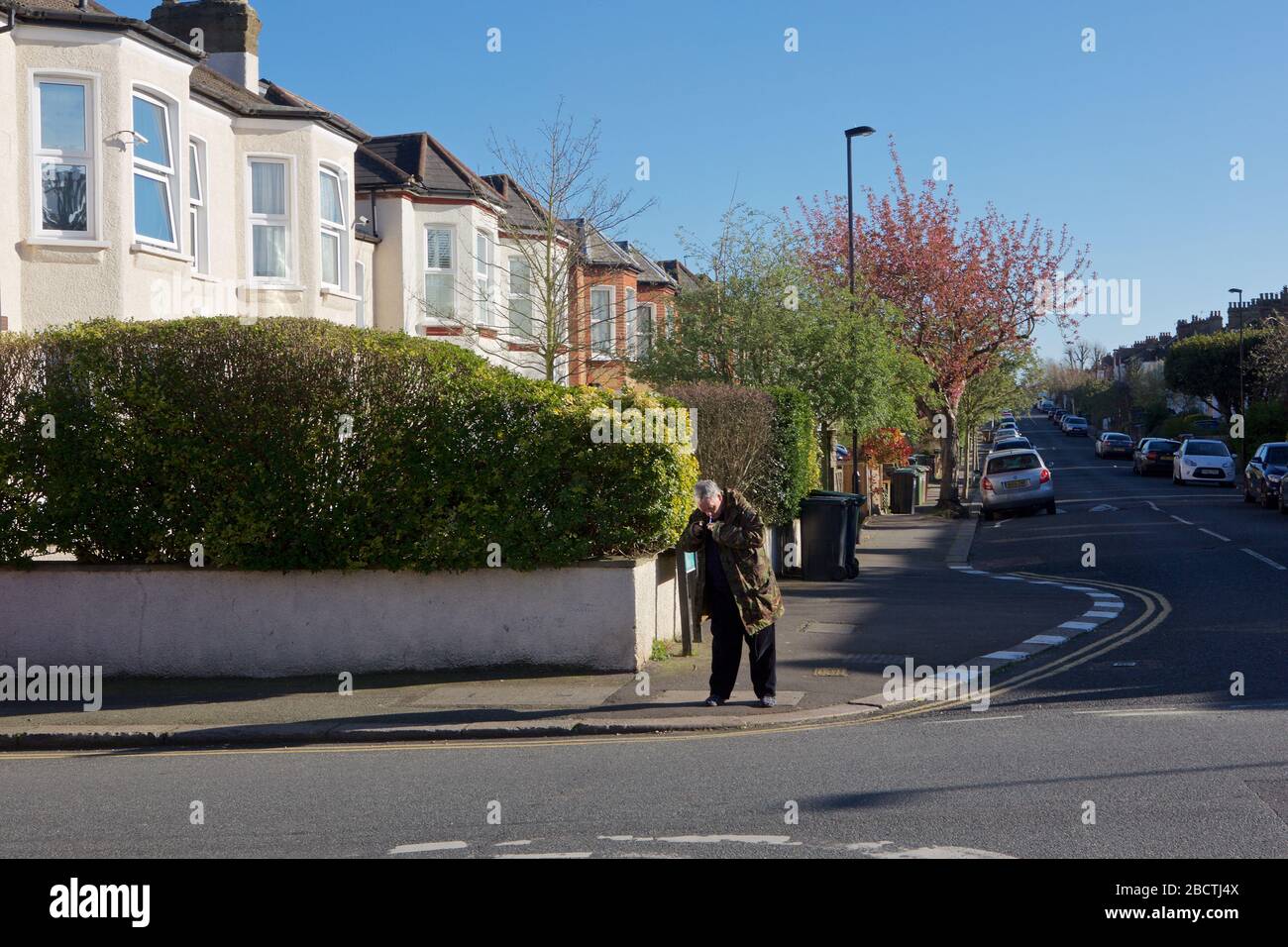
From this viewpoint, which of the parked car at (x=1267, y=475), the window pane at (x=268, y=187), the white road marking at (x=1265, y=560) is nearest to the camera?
the white road marking at (x=1265, y=560)

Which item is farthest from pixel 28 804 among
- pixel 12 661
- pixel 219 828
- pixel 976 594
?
pixel 976 594

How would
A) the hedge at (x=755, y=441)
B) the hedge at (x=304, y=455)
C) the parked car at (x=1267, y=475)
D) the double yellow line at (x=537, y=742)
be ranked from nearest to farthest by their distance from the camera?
the double yellow line at (x=537, y=742)
the hedge at (x=304, y=455)
the hedge at (x=755, y=441)
the parked car at (x=1267, y=475)

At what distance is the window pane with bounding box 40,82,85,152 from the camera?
1519cm

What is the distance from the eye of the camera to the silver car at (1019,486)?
32.4 metres

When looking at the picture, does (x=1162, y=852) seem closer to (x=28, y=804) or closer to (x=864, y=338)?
(x=28, y=804)

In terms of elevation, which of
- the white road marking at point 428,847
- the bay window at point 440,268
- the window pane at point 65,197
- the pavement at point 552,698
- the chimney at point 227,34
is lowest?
the pavement at point 552,698

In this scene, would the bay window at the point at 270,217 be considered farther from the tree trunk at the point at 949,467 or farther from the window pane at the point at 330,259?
the tree trunk at the point at 949,467

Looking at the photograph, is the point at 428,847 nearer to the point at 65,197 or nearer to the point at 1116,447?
the point at 65,197

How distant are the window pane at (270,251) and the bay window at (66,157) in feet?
14.9

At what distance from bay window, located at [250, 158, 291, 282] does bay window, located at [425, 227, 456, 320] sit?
274 inches

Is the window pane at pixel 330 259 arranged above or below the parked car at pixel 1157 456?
above

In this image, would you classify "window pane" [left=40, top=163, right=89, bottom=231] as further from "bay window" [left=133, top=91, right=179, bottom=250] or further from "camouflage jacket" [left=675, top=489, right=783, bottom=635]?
"camouflage jacket" [left=675, top=489, right=783, bottom=635]

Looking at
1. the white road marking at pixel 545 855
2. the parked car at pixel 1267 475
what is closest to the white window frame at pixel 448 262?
the parked car at pixel 1267 475

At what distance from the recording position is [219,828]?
6.70 m
